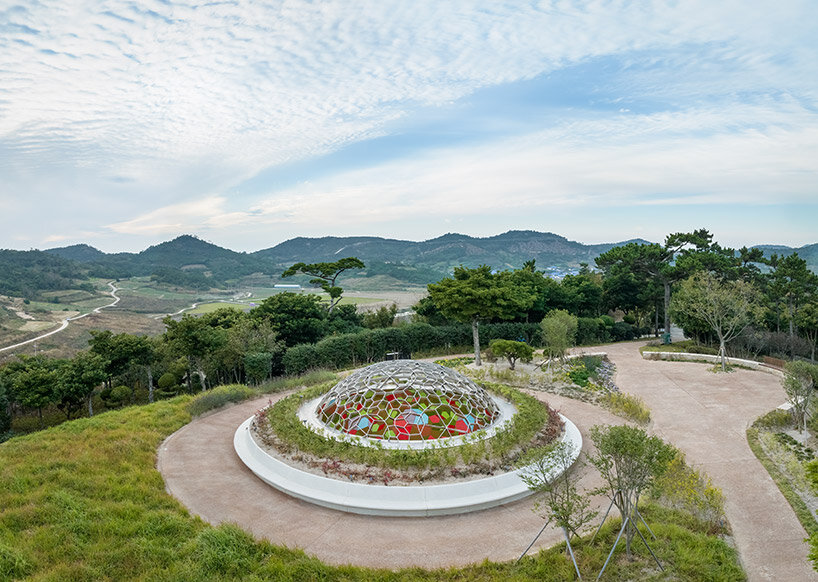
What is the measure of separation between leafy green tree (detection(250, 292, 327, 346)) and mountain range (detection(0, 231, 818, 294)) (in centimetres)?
4666

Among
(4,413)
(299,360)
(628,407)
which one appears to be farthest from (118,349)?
(628,407)

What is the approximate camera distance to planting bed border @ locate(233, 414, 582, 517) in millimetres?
9992

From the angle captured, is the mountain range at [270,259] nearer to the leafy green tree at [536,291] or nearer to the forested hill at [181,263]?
the forested hill at [181,263]

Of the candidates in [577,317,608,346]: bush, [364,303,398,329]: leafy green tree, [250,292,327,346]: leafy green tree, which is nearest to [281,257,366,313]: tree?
[364,303,398,329]: leafy green tree

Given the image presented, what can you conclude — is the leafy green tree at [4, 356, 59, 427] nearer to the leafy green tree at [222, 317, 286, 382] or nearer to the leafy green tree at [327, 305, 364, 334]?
the leafy green tree at [222, 317, 286, 382]

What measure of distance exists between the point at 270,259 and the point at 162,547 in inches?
6751

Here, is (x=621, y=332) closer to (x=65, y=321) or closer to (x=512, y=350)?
(x=512, y=350)

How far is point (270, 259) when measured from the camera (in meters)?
172

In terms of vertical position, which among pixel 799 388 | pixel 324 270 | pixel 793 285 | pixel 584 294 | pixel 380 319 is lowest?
pixel 799 388

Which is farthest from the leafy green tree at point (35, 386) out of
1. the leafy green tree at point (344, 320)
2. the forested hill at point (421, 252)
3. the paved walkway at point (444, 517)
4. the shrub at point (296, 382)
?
the forested hill at point (421, 252)

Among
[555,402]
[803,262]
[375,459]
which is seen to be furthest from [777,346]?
[375,459]

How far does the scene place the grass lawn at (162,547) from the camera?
7.75m

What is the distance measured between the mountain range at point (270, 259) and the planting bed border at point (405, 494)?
65.1 m

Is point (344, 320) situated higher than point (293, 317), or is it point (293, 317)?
point (293, 317)
